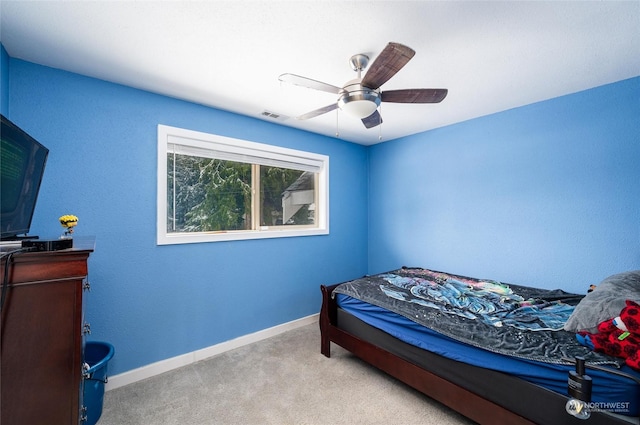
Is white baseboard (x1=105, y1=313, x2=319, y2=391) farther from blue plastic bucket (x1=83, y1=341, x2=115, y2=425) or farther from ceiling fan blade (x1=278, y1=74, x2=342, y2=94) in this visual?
ceiling fan blade (x1=278, y1=74, x2=342, y2=94)

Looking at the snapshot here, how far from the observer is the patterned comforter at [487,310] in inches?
56.9

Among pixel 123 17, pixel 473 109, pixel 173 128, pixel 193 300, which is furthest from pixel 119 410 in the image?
pixel 473 109

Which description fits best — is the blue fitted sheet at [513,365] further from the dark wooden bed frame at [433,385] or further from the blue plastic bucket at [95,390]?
the blue plastic bucket at [95,390]

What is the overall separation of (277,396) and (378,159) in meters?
3.31

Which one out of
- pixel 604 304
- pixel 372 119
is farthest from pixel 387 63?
pixel 604 304

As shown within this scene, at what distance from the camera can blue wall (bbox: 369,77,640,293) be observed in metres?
2.26

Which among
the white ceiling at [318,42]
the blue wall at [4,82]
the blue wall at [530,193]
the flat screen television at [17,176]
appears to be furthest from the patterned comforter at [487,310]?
the blue wall at [4,82]

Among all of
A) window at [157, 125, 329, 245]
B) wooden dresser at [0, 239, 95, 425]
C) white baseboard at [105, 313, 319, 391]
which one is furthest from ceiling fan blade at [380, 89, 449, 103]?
white baseboard at [105, 313, 319, 391]

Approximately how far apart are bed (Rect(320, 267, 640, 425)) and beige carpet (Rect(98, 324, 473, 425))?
200 mm

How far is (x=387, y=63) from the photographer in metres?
1.47

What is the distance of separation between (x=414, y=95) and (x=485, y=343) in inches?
64.1

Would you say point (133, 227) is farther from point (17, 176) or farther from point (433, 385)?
point (433, 385)

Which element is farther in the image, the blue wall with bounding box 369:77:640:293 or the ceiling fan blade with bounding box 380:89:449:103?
the blue wall with bounding box 369:77:640:293

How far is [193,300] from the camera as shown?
257 centimetres
